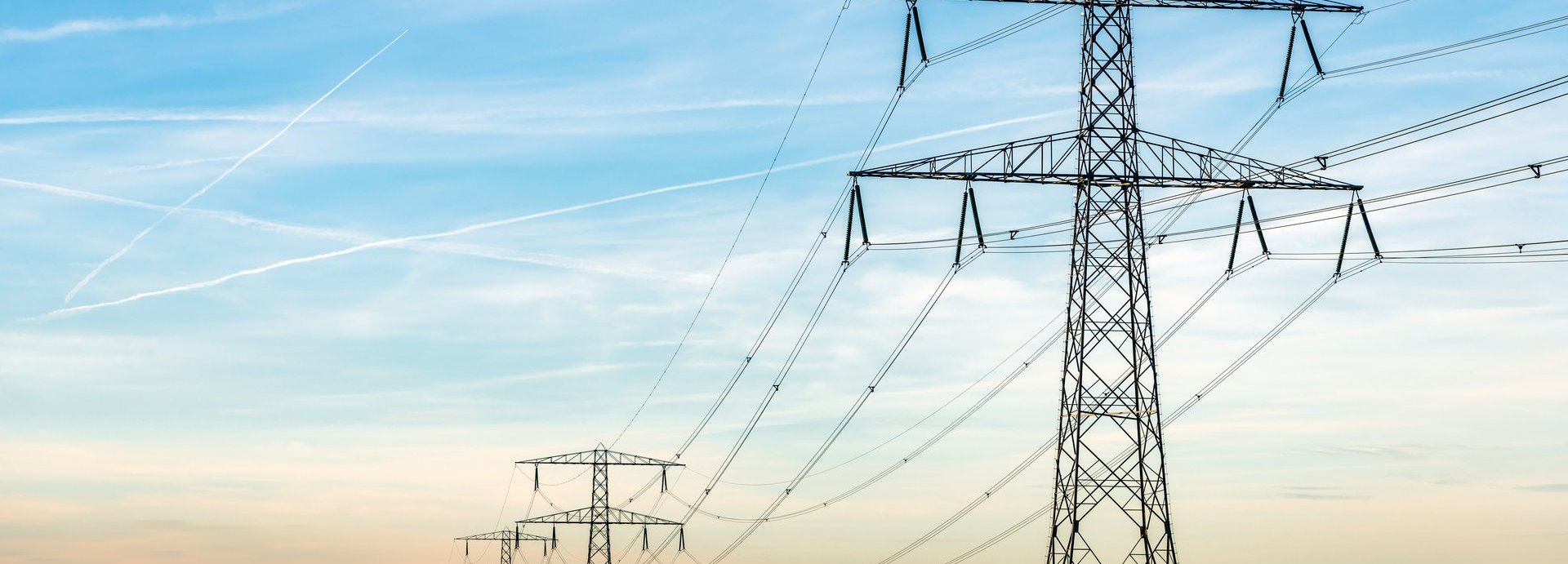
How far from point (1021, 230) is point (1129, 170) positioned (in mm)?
3922

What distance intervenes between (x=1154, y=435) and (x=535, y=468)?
61.3 meters

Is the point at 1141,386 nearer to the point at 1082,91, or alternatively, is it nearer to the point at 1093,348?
the point at 1093,348

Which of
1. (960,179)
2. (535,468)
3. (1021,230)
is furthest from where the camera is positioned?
(535,468)

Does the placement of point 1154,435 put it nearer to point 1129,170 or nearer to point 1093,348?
point 1093,348

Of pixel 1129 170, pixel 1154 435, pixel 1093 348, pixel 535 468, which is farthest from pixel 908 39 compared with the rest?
pixel 535 468

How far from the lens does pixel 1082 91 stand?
5159cm

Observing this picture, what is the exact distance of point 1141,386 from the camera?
50.1 m

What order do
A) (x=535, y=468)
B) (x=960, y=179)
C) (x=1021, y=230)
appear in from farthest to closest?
(x=535, y=468), (x=1021, y=230), (x=960, y=179)

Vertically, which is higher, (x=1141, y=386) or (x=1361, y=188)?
(x=1361, y=188)

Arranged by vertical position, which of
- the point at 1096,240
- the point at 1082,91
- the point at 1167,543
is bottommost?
the point at 1167,543

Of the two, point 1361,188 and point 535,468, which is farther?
point 535,468

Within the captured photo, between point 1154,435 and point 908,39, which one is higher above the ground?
point 908,39

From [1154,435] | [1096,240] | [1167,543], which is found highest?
[1096,240]

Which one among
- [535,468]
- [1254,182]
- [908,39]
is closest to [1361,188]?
[1254,182]
